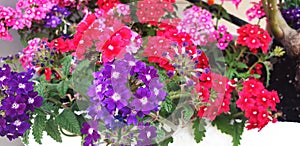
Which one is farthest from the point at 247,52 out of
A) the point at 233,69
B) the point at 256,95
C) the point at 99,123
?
the point at 99,123

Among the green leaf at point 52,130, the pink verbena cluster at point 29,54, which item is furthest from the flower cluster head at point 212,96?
the pink verbena cluster at point 29,54

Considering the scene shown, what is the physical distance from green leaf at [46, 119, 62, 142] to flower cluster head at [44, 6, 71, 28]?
1.59 ft

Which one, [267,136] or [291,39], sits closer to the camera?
[267,136]

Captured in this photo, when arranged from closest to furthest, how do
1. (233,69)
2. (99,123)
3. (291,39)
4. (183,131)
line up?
(99,123) → (183,131) → (233,69) → (291,39)

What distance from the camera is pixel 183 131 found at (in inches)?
40.6

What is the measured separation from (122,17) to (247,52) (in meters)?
0.51

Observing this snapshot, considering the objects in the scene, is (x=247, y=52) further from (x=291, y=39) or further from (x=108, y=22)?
(x=108, y=22)

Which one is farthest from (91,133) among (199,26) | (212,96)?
(199,26)

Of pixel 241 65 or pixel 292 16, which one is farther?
pixel 292 16

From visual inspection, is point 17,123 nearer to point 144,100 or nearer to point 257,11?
point 144,100

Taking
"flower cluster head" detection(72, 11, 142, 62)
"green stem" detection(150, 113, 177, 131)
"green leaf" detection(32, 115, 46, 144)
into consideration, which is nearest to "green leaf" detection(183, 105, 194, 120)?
"green stem" detection(150, 113, 177, 131)

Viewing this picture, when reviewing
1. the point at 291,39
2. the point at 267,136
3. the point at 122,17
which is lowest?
the point at 267,136

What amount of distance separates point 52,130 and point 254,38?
60 centimetres

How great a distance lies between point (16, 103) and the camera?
880mm
